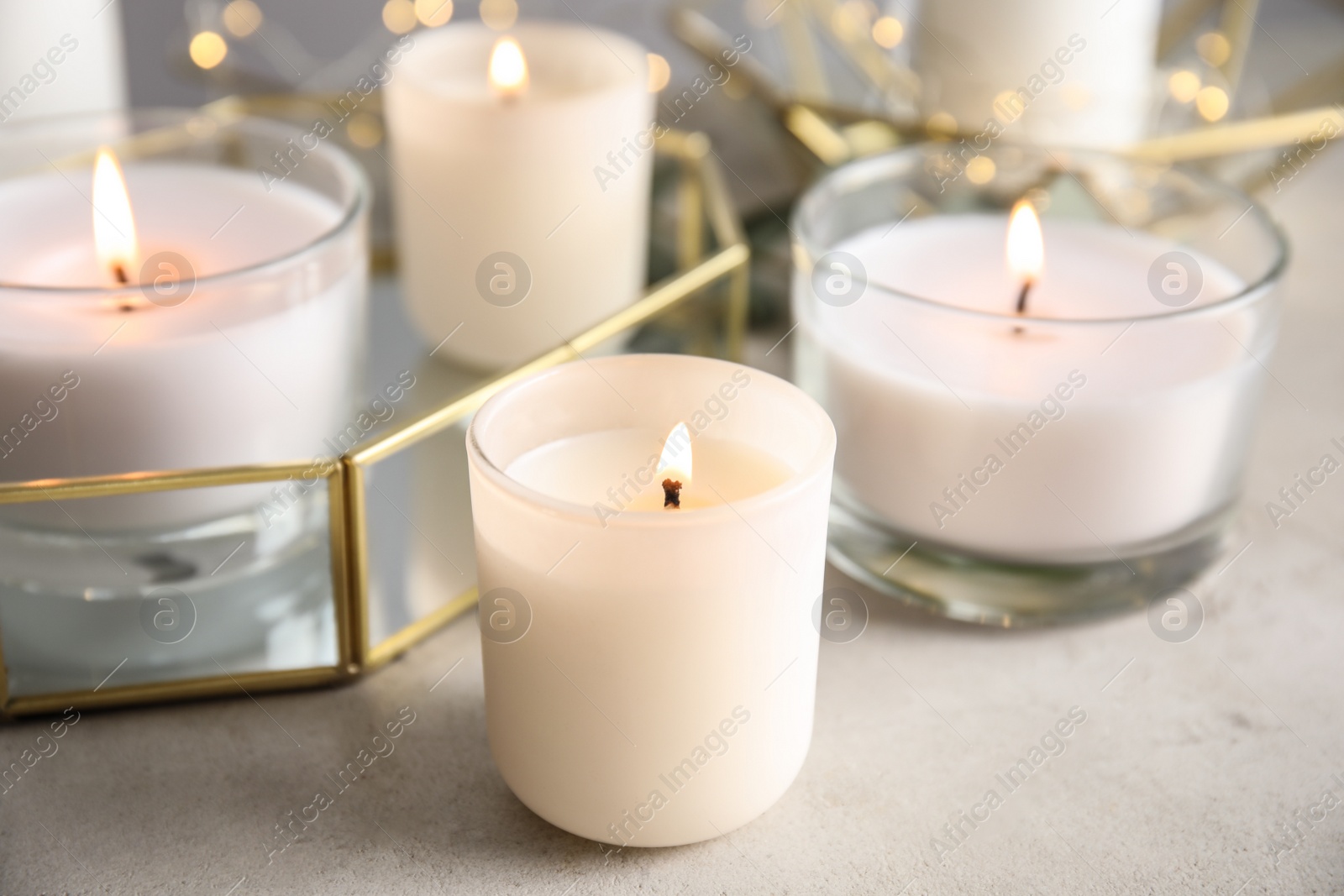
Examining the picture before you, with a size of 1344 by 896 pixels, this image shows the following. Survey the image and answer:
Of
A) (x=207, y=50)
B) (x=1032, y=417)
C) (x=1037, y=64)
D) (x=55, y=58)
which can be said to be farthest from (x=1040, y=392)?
(x=207, y=50)

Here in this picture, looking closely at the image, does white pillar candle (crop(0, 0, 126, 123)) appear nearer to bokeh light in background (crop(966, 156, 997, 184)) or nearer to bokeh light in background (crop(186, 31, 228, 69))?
bokeh light in background (crop(186, 31, 228, 69))

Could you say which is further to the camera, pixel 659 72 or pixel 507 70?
pixel 659 72

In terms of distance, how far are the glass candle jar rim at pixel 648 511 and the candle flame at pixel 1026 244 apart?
0.19m

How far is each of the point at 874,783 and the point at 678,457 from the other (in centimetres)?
17

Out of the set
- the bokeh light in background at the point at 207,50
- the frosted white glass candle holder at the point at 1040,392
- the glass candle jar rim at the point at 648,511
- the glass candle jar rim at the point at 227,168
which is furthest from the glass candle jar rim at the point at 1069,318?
the bokeh light in background at the point at 207,50

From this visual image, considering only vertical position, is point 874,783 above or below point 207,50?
below

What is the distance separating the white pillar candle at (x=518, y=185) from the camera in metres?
0.74

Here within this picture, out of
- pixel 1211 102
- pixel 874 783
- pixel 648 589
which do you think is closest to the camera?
pixel 648 589

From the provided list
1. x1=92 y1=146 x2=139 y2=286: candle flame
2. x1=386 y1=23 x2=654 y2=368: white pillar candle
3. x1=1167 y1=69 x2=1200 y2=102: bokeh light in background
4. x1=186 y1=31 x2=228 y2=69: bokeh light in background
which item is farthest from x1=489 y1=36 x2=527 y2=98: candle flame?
x1=1167 y1=69 x2=1200 y2=102: bokeh light in background

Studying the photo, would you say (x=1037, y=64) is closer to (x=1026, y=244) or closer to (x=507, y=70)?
(x=1026, y=244)

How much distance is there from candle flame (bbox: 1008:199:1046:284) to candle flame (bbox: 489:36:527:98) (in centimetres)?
29

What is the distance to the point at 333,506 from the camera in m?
0.56

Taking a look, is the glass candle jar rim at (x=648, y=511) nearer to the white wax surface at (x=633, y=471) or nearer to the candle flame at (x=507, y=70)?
the white wax surface at (x=633, y=471)

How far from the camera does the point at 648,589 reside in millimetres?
457
